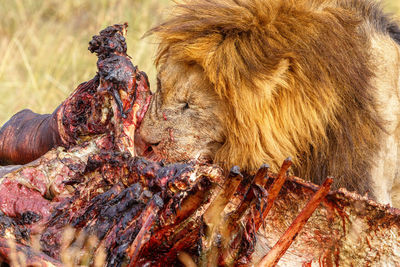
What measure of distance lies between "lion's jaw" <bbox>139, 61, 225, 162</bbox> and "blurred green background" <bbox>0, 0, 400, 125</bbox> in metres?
2.38

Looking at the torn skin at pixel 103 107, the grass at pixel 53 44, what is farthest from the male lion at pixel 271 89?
the grass at pixel 53 44

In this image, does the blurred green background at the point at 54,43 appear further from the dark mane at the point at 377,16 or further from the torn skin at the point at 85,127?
the dark mane at the point at 377,16

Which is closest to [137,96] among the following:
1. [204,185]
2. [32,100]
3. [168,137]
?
[168,137]

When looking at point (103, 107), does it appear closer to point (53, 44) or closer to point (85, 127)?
point (85, 127)

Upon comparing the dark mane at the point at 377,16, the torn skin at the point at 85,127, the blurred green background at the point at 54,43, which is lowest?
the blurred green background at the point at 54,43

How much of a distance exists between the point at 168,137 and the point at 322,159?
679mm

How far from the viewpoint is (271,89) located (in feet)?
8.22

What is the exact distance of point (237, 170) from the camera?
5.83 feet

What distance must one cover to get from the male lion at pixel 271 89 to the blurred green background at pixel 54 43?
2.44 meters

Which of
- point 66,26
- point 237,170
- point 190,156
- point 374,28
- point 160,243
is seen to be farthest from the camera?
point 66,26

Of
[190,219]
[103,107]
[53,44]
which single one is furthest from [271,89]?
[53,44]

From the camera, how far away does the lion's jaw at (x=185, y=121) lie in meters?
2.61

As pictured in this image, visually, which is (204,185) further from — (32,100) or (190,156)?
(32,100)

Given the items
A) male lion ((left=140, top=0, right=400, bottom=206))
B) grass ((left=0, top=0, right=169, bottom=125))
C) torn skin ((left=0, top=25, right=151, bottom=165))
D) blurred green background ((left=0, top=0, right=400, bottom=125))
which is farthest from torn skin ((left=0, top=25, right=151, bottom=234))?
blurred green background ((left=0, top=0, right=400, bottom=125))
